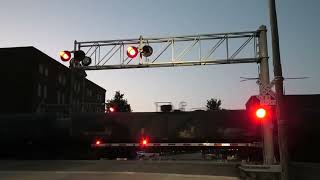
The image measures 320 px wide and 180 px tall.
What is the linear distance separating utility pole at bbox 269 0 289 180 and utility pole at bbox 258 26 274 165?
9.32 metres

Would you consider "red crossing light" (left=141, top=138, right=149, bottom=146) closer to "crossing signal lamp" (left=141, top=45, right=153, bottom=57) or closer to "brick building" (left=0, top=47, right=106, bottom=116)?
"crossing signal lamp" (left=141, top=45, right=153, bottom=57)

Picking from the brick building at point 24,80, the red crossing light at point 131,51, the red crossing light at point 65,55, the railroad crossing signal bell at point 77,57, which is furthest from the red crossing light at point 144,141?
the brick building at point 24,80

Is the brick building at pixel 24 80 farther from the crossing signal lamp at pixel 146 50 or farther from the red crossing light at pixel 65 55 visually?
the crossing signal lamp at pixel 146 50

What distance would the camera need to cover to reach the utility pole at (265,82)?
22.3 m

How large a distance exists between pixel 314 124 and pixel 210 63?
11.4 metres

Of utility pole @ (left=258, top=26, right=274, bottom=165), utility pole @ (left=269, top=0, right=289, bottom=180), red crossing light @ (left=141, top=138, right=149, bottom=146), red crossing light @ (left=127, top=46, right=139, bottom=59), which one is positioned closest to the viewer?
utility pole @ (left=269, top=0, right=289, bottom=180)

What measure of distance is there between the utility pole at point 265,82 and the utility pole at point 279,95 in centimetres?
932

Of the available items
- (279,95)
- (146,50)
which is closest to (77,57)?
(146,50)

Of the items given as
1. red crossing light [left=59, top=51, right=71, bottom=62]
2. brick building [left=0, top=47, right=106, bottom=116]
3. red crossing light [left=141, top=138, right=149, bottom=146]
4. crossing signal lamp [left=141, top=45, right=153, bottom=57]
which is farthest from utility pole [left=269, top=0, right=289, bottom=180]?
brick building [left=0, top=47, right=106, bottom=116]

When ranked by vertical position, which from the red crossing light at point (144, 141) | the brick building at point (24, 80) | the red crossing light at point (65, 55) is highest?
the brick building at point (24, 80)

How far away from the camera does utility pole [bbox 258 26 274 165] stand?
73.2 feet

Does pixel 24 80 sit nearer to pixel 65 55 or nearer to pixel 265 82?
pixel 65 55

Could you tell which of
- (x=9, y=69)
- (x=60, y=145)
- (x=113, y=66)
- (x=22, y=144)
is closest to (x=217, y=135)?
(x=113, y=66)

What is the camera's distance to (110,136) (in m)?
33.8
